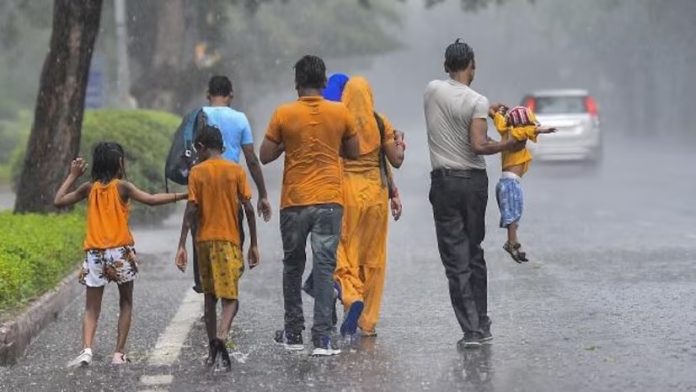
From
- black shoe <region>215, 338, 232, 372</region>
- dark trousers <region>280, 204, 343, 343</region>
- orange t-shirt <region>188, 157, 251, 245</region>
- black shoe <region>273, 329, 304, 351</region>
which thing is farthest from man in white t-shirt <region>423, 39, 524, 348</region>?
black shoe <region>215, 338, 232, 372</region>

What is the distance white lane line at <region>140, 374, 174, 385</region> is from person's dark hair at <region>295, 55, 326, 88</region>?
187 cm

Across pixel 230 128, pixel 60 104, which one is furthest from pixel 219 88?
pixel 60 104

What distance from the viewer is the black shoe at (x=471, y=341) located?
8.44 m

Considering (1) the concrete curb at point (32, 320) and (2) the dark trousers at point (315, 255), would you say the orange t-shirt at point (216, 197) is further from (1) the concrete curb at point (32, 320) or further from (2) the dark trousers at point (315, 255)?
(1) the concrete curb at point (32, 320)

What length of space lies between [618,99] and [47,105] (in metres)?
61.9

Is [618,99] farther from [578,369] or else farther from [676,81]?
[578,369]

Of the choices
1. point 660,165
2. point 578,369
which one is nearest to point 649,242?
point 578,369

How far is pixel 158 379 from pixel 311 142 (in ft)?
5.32

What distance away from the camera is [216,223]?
8.06 meters

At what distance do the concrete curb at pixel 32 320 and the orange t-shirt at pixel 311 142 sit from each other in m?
1.89

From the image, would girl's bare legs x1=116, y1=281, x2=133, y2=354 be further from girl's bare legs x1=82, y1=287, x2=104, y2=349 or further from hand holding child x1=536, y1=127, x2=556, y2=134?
hand holding child x1=536, y1=127, x2=556, y2=134

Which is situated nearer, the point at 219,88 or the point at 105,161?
the point at 105,161

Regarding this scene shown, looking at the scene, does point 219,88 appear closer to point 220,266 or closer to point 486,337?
point 220,266

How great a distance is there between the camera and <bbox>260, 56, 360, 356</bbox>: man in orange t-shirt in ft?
27.2
